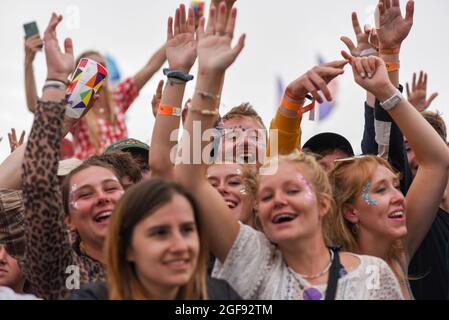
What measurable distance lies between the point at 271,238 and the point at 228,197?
0.80 meters

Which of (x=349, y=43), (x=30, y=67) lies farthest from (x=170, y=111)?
(x=30, y=67)

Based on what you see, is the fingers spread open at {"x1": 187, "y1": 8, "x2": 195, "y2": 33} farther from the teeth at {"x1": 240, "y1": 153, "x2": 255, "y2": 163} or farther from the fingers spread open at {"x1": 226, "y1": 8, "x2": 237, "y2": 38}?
the teeth at {"x1": 240, "y1": 153, "x2": 255, "y2": 163}

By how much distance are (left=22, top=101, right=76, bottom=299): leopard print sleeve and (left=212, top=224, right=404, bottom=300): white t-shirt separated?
70 cm

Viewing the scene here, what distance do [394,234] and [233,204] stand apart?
85 cm

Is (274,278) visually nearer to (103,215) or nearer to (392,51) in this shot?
(103,215)

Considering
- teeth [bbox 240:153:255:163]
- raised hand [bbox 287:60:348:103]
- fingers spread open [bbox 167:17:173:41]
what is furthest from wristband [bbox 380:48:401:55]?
fingers spread open [bbox 167:17:173:41]

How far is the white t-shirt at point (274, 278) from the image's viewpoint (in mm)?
2918

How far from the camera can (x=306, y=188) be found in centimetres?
311

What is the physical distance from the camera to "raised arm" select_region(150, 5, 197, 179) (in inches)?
133

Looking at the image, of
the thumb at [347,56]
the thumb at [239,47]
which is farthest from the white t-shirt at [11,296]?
the thumb at [347,56]

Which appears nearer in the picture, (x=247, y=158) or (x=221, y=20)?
(x=221, y=20)

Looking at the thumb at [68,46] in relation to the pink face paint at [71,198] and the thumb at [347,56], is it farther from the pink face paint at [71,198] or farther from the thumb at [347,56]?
the thumb at [347,56]

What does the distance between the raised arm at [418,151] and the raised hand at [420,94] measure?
199 cm
